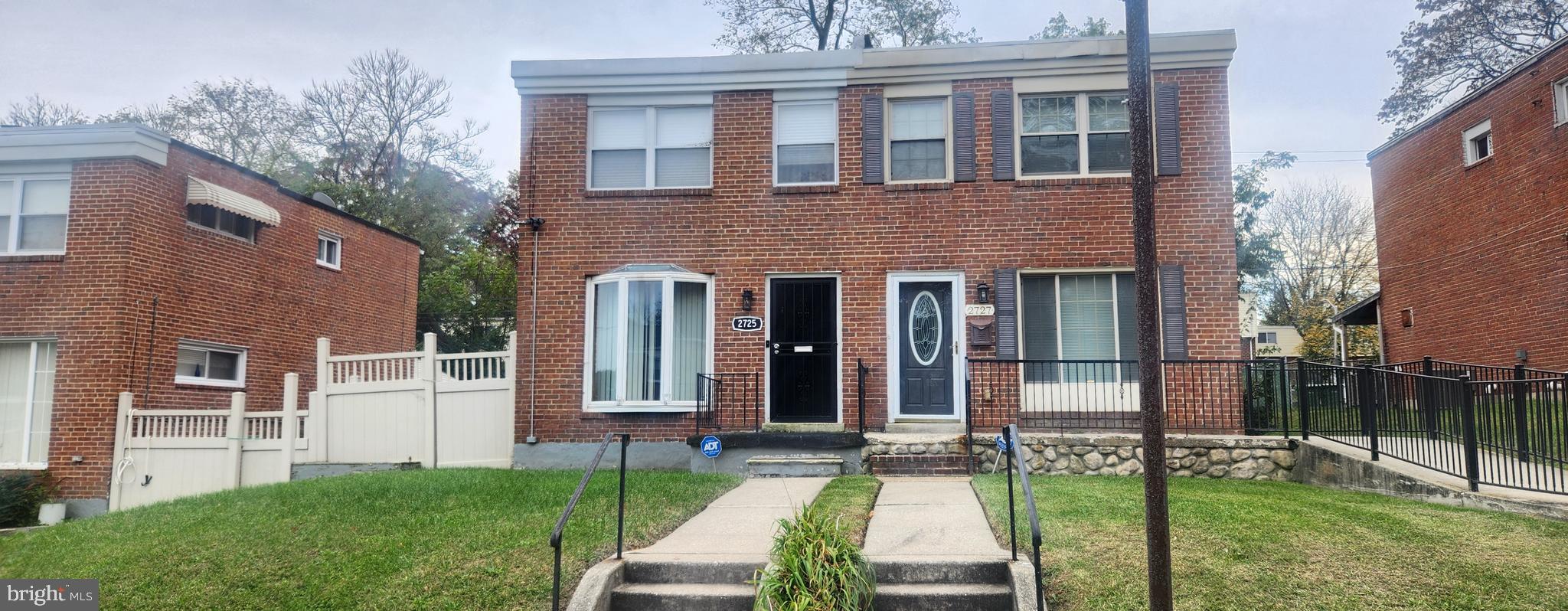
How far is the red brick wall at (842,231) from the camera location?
38.3ft

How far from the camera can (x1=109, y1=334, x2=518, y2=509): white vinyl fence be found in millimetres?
12609

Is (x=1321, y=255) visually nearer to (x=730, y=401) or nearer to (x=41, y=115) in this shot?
(x=730, y=401)

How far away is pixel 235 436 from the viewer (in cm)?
1338

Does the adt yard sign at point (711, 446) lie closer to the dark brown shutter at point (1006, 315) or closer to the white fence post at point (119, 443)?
the dark brown shutter at point (1006, 315)

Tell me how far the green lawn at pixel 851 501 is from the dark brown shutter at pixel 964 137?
4189 mm

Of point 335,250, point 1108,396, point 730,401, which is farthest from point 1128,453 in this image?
point 335,250

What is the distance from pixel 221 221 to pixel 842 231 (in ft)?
36.2

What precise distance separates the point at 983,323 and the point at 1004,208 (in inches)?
59.7

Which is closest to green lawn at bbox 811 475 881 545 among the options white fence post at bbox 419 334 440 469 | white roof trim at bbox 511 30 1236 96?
white roof trim at bbox 511 30 1236 96

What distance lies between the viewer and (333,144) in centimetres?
3003

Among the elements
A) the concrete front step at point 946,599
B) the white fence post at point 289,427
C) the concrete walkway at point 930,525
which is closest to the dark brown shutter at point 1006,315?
the concrete walkway at point 930,525

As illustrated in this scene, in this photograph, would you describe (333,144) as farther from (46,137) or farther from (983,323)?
(983,323)

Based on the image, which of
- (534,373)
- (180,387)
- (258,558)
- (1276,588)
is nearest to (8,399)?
(180,387)

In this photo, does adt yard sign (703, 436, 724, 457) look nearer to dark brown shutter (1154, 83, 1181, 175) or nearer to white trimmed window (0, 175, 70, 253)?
dark brown shutter (1154, 83, 1181, 175)
